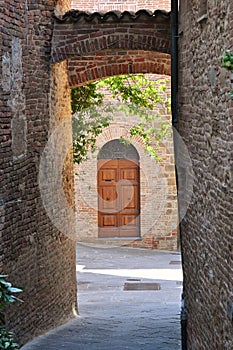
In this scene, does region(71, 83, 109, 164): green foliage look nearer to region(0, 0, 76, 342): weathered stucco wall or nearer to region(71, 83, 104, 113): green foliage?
region(71, 83, 104, 113): green foliage

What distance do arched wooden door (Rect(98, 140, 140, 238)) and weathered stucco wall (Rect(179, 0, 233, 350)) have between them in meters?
12.2

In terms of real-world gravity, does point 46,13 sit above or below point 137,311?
above

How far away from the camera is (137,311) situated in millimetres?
13391

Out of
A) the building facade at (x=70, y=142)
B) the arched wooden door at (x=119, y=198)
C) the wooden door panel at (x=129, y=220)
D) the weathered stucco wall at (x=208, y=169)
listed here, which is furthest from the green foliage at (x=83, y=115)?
the wooden door panel at (x=129, y=220)

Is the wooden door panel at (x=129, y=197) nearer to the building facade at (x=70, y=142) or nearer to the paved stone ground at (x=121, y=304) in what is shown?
the paved stone ground at (x=121, y=304)

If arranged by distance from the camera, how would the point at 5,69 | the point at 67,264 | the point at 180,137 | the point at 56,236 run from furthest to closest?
1. the point at 67,264
2. the point at 56,236
3. the point at 180,137
4. the point at 5,69

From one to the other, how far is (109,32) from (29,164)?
225 cm

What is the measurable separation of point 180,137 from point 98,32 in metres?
2.19

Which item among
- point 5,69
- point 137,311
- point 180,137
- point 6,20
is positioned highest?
point 6,20

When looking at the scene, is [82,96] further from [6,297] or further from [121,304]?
[6,297]

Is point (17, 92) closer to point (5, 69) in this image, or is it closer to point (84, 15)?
point (5, 69)

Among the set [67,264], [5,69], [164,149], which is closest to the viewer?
[5,69]

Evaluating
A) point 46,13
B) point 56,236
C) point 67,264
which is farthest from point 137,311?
point 46,13

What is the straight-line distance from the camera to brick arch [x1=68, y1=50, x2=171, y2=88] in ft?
41.1
